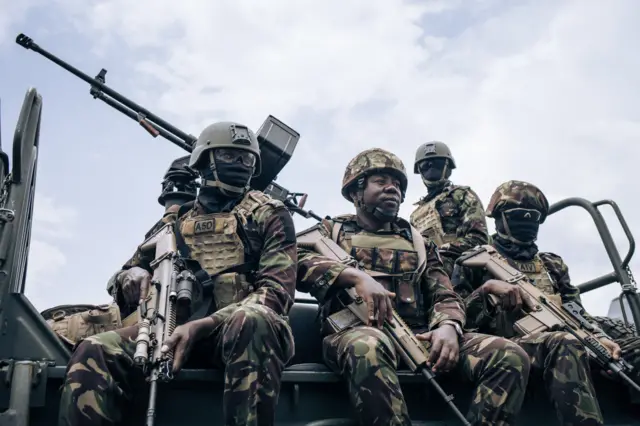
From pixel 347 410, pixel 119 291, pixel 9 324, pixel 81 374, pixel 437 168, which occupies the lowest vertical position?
pixel 347 410

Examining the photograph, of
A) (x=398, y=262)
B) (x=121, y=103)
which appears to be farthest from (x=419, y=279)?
(x=121, y=103)

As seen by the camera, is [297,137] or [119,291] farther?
[297,137]

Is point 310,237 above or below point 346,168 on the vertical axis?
below

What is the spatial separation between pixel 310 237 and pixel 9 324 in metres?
1.82

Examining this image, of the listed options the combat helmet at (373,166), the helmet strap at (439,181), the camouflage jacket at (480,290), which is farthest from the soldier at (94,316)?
the helmet strap at (439,181)

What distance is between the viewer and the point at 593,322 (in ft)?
15.4

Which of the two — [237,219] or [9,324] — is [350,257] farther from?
[9,324]

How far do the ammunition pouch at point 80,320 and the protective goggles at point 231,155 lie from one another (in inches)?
38.4

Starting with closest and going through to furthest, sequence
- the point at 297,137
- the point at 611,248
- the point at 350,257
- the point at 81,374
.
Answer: the point at 81,374
the point at 350,257
the point at 611,248
the point at 297,137

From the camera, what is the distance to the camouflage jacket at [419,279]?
3842mm

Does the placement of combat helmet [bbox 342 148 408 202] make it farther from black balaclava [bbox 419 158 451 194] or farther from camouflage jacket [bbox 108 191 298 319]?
black balaclava [bbox 419 158 451 194]

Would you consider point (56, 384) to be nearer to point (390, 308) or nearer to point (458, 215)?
point (390, 308)

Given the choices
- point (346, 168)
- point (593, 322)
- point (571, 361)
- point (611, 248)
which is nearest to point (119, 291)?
point (346, 168)

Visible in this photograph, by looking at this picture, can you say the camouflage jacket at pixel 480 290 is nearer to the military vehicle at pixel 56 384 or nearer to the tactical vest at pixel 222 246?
the military vehicle at pixel 56 384
